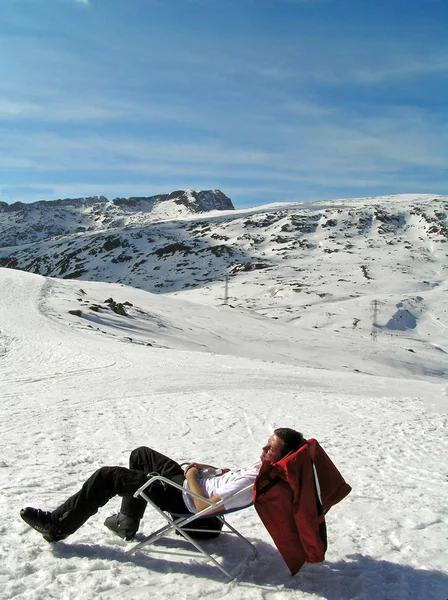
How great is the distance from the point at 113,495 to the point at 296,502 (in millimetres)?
1980

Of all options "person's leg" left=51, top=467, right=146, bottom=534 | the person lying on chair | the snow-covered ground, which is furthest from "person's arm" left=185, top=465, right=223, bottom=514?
the snow-covered ground

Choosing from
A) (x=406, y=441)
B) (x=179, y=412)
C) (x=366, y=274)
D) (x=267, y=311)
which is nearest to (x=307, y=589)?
(x=406, y=441)

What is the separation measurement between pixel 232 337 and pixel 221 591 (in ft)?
104

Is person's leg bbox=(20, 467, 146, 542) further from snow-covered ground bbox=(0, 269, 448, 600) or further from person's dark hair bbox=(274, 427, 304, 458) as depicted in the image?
person's dark hair bbox=(274, 427, 304, 458)

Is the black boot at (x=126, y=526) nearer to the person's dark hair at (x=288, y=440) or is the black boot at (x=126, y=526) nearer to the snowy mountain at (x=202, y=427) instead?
the snowy mountain at (x=202, y=427)

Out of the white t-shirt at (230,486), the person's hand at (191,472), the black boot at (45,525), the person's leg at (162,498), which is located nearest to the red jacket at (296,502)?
the white t-shirt at (230,486)

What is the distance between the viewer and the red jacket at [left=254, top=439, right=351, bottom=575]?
4.03 meters

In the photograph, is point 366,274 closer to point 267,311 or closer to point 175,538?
point 267,311

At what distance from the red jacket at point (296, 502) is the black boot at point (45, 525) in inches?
83.4

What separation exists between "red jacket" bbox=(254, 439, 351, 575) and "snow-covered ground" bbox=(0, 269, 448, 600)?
0.50m

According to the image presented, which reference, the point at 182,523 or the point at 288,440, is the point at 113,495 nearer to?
the point at 182,523

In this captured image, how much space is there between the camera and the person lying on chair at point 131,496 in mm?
4430

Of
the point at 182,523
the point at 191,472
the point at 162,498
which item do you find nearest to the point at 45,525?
the point at 162,498

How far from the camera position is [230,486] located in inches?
173
